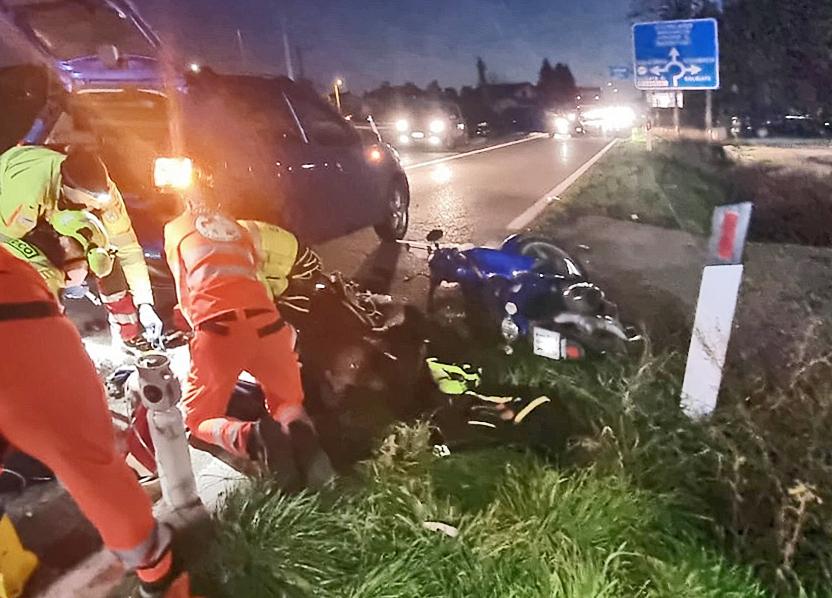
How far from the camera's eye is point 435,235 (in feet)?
12.1

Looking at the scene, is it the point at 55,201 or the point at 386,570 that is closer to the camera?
the point at 55,201

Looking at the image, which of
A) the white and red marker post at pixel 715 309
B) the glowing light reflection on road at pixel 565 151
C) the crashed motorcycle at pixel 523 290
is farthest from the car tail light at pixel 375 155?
the white and red marker post at pixel 715 309

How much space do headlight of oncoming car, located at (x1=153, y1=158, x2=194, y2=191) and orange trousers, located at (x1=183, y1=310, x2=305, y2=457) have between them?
490mm

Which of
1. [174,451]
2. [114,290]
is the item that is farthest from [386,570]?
[114,290]

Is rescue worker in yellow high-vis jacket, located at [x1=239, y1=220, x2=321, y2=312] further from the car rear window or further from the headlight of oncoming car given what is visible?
the car rear window

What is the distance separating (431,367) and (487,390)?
0.29 meters

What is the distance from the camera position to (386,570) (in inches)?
125

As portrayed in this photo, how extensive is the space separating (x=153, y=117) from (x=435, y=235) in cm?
126

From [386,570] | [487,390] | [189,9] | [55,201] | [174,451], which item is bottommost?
[386,570]

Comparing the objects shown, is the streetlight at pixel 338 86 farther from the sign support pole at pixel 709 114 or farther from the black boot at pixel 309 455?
the sign support pole at pixel 709 114

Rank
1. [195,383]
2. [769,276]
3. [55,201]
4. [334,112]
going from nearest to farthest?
[55,201], [195,383], [334,112], [769,276]

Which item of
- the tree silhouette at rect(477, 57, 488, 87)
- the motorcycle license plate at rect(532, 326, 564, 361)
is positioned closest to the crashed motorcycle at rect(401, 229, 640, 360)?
the motorcycle license plate at rect(532, 326, 564, 361)

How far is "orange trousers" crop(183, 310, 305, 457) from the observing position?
3041 millimetres

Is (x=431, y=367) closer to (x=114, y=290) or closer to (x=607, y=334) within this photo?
(x=607, y=334)
